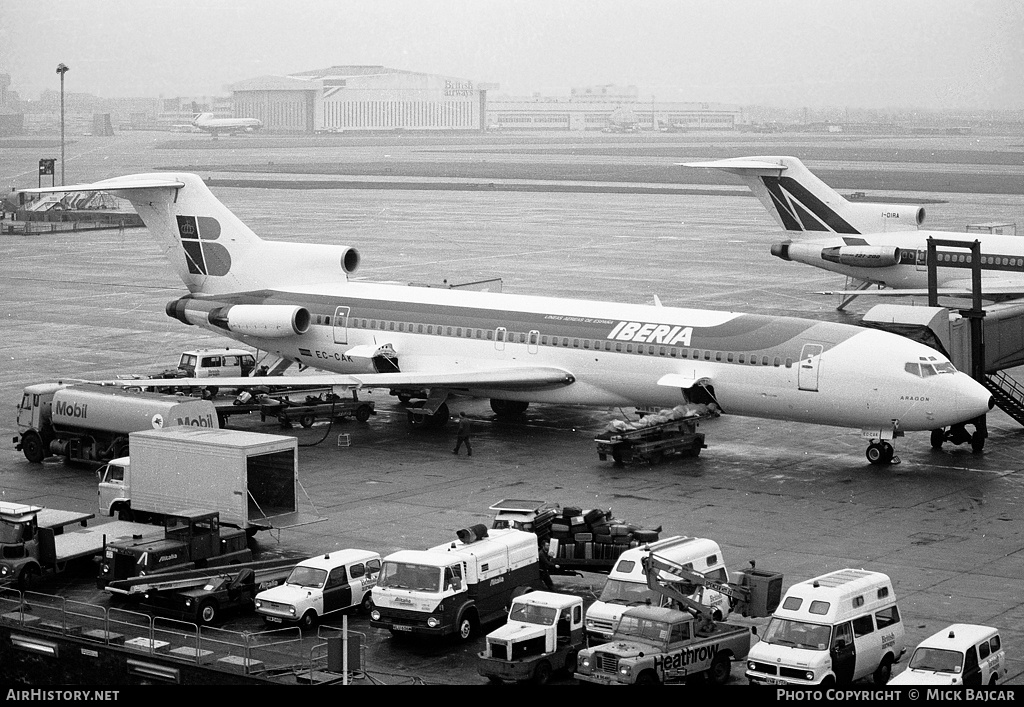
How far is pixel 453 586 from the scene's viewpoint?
22.4 metres

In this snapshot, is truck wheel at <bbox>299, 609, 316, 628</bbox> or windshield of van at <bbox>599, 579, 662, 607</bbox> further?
truck wheel at <bbox>299, 609, 316, 628</bbox>

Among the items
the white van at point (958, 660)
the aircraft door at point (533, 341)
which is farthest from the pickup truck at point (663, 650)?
the aircraft door at point (533, 341)

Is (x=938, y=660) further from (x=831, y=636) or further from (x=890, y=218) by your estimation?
(x=890, y=218)

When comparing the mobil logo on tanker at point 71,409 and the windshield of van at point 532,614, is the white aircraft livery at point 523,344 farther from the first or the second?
the windshield of van at point 532,614

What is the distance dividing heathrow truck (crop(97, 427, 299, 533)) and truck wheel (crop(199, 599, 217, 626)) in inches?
141

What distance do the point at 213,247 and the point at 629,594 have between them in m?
25.8

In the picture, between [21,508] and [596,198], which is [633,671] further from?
[596,198]

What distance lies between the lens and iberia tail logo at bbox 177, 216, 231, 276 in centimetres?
4444

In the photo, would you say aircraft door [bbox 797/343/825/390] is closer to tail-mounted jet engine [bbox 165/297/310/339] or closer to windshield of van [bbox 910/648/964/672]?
tail-mounted jet engine [bbox 165/297/310/339]

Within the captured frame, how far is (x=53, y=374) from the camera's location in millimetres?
45812

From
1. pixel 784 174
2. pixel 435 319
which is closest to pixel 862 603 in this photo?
pixel 435 319

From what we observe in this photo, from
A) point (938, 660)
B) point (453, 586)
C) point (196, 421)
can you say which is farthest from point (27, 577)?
point (938, 660)

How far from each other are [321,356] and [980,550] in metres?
20.7

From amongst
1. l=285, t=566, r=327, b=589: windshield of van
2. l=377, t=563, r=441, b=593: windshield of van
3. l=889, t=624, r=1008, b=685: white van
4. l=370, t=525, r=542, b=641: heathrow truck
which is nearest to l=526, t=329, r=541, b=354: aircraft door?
l=370, t=525, r=542, b=641: heathrow truck
